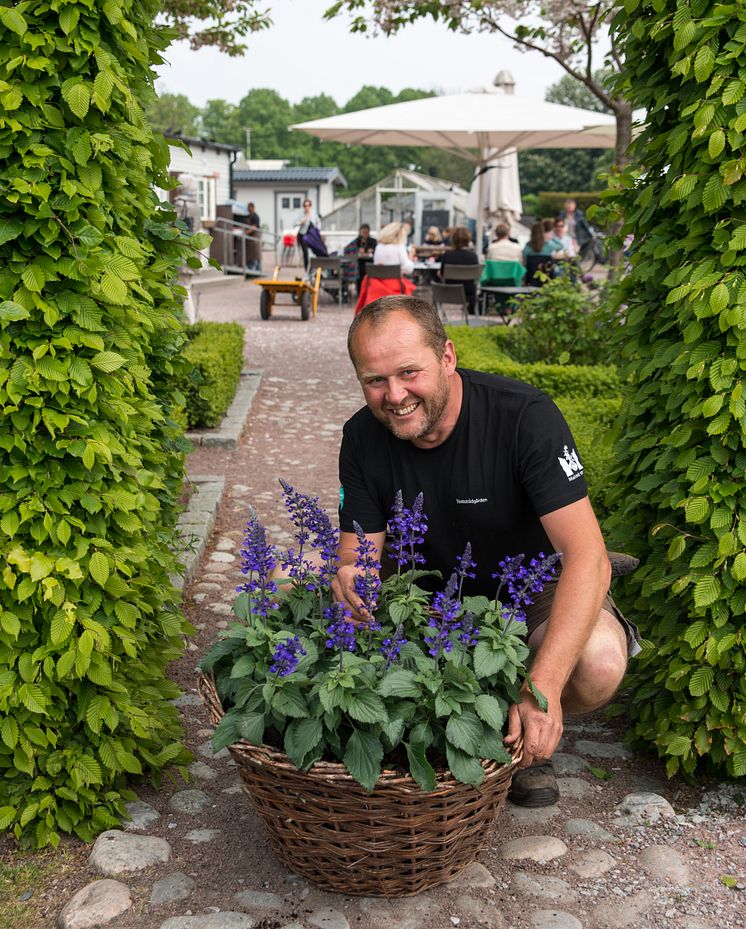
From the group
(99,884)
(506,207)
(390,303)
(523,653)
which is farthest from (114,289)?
(506,207)

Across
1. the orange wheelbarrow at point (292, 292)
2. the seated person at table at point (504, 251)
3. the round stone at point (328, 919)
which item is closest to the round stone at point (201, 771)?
the round stone at point (328, 919)

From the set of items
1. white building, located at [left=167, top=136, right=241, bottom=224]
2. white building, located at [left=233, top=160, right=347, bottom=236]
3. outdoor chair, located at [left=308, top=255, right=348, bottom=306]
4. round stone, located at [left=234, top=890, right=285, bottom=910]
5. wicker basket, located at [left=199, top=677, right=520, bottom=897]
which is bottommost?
round stone, located at [left=234, top=890, right=285, bottom=910]

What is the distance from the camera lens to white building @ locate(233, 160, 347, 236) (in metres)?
46.8

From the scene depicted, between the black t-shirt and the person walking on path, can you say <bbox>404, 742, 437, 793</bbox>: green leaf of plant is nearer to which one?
the person walking on path

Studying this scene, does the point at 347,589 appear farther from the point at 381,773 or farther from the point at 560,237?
the point at 560,237

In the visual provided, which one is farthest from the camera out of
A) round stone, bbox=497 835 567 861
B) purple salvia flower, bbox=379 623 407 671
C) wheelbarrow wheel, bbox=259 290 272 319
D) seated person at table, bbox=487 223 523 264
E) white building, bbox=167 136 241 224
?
white building, bbox=167 136 241 224

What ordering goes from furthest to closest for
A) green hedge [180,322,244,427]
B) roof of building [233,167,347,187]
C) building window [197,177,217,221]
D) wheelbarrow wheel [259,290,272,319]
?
roof of building [233,167,347,187] < building window [197,177,217,221] < wheelbarrow wheel [259,290,272,319] < green hedge [180,322,244,427]

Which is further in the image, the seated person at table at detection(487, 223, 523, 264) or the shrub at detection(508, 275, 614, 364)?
the seated person at table at detection(487, 223, 523, 264)

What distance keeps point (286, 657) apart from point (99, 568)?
2.21 feet

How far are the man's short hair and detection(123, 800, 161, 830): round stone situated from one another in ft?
4.91

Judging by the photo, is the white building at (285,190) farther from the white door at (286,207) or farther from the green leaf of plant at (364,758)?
the green leaf of plant at (364,758)

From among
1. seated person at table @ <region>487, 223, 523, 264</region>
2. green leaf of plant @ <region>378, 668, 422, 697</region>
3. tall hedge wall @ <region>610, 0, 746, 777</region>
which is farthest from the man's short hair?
seated person at table @ <region>487, 223, 523, 264</region>

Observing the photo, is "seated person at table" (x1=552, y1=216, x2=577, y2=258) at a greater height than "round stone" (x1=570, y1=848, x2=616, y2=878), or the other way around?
"seated person at table" (x1=552, y1=216, x2=577, y2=258)

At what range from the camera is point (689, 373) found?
2779 millimetres
